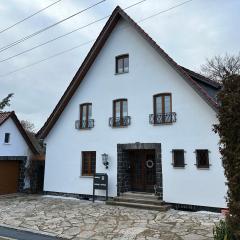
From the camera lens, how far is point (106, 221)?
10.9 meters

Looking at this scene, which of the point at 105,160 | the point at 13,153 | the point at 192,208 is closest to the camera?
the point at 192,208

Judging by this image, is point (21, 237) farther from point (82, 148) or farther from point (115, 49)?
point (115, 49)

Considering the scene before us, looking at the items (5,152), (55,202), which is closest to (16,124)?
(5,152)

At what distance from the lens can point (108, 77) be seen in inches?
651

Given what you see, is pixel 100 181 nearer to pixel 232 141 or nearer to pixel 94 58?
pixel 94 58

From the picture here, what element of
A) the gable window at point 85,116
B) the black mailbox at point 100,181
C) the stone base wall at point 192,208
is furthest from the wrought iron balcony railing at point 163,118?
the gable window at point 85,116

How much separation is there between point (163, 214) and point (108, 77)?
25.6 ft

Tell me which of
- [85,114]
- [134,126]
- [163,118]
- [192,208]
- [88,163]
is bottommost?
[192,208]

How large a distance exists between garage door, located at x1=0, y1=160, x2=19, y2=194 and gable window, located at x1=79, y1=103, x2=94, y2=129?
5949 millimetres

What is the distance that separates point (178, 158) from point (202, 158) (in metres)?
1.11

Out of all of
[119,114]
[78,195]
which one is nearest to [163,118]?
[119,114]

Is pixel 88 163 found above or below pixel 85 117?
below

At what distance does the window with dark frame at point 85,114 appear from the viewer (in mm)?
17109

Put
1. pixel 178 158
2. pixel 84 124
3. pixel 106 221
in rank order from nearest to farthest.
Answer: pixel 106 221
pixel 178 158
pixel 84 124
